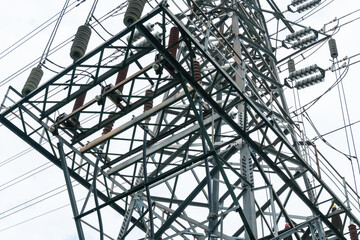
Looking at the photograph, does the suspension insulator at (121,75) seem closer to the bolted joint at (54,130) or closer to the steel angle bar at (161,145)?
the steel angle bar at (161,145)

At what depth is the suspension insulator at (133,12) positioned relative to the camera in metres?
12.7

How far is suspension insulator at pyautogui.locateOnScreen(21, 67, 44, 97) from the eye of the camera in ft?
48.0

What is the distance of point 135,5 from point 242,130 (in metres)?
3.79

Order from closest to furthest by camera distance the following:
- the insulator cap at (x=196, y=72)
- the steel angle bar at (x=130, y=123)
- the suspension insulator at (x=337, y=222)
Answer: the insulator cap at (x=196, y=72)
the steel angle bar at (x=130, y=123)
the suspension insulator at (x=337, y=222)

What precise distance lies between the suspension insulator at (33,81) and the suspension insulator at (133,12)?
11.3 ft

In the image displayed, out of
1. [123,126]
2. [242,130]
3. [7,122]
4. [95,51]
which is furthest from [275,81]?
A: [7,122]

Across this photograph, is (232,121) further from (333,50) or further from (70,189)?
(333,50)

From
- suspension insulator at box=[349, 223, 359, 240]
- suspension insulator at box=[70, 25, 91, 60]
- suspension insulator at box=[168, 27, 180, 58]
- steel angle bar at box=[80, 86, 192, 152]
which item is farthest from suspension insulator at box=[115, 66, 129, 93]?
suspension insulator at box=[349, 223, 359, 240]

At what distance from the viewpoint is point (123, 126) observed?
1485 centimetres

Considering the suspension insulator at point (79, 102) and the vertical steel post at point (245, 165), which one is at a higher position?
the suspension insulator at point (79, 102)

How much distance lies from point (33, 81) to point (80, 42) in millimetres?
1874

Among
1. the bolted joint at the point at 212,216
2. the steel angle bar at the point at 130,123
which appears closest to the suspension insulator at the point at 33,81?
the steel angle bar at the point at 130,123

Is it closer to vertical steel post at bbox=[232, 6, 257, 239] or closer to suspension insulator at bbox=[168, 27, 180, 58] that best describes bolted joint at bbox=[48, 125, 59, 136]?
suspension insulator at bbox=[168, 27, 180, 58]

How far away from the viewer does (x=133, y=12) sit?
12.8 metres
